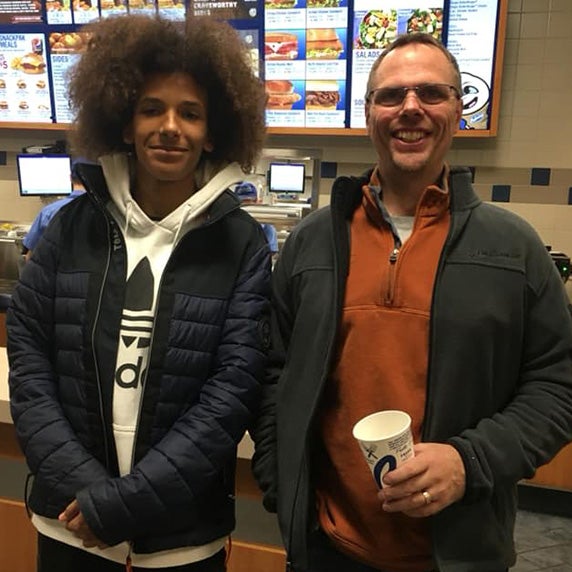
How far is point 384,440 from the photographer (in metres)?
0.94

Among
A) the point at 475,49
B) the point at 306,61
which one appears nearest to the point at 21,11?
the point at 306,61

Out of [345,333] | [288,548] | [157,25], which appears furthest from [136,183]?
[288,548]

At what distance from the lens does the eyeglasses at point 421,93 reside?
3.77ft

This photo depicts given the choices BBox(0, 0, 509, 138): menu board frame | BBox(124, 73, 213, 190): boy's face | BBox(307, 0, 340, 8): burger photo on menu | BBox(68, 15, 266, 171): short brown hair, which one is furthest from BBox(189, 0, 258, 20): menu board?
BBox(124, 73, 213, 190): boy's face

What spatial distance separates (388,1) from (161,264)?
2554 millimetres

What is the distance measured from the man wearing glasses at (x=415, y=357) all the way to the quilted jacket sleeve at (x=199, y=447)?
0.24 ft

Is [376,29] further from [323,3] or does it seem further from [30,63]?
[30,63]

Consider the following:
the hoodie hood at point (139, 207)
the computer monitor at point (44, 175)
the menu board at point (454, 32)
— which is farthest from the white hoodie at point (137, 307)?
the computer monitor at point (44, 175)

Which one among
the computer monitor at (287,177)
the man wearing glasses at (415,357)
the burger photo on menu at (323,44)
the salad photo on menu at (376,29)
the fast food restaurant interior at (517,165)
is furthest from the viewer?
the computer monitor at (287,177)

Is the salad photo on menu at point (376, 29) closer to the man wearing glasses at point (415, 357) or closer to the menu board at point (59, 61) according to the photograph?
the menu board at point (59, 61)

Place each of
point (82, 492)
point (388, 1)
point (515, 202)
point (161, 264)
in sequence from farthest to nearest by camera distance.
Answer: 1. point (515, 202)
2. point (388, 1)
3. point (161, 264)
4. point (82, 492)

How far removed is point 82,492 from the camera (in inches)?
43.1

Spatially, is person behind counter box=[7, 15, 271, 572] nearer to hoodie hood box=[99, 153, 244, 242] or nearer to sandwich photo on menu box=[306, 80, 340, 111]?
hoodie hood box=[99, 153, 244, 242]

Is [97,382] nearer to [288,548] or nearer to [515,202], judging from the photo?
[288,548]
